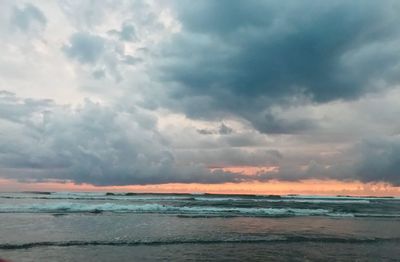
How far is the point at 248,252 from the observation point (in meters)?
19.1

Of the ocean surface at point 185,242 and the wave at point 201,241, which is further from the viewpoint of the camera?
the wave at point 201,241

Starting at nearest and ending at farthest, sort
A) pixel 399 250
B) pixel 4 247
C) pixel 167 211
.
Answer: pixel 4 247, pixel 399 250, pixel 167 211

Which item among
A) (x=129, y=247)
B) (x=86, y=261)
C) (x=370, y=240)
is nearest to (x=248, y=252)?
(x=129, y=247)

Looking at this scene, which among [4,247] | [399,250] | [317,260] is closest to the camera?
[317,260]

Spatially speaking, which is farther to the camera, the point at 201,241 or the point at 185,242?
the point at 201,241

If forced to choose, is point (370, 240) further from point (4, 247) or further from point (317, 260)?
point (4, 247)

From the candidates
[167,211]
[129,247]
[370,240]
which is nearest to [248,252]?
[129,247]

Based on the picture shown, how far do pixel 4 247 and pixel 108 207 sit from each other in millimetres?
26529

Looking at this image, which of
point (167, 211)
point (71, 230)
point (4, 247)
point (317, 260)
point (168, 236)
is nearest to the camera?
point (317, 260)

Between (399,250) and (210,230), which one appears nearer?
(399,250)

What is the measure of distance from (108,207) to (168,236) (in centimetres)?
2327

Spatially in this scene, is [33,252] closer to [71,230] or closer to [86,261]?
[86,261]

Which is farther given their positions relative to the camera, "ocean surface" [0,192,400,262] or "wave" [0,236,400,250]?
"wave" [0,236,400,250]

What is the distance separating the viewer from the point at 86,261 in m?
16.5
